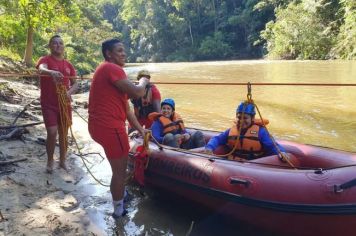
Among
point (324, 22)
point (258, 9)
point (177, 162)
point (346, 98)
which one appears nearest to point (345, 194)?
point (177, 162)

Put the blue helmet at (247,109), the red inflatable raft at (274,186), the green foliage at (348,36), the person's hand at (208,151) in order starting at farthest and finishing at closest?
1. the green foliage at (348,36)
2. the person's hand at (208,151)
3. the blue helmet at (247,109)
4. the red inflatable raft at (274,186)

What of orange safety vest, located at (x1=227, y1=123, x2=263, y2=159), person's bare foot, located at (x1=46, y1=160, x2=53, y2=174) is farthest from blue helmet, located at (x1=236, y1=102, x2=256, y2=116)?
person's bare foot, located at (x1=46, y1=160, x2=53, y2=174)

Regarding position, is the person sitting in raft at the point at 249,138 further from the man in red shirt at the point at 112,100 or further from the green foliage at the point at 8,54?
→ the green foliage at the point at 8,54

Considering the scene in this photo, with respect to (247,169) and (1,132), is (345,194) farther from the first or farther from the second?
(1,132)

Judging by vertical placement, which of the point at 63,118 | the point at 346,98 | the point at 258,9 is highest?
the point at 258,9

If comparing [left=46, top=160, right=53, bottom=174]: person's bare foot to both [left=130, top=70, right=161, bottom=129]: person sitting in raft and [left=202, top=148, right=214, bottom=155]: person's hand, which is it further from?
[left=202, top=148, right=214, bottom=155]: person's hand

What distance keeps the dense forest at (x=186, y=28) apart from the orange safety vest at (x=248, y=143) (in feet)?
26.8

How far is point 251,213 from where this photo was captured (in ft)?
11.5

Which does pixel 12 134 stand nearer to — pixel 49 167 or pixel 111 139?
pixel 49 167

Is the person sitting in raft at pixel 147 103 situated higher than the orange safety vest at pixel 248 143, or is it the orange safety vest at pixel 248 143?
the person sitting in raft at pixel 147 103

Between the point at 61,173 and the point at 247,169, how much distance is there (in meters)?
2.28

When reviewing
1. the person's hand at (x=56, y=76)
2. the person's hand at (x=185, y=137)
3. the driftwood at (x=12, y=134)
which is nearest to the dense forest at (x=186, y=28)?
the driftwood at (x=12, y=134)

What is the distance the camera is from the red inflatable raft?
3.13 meters

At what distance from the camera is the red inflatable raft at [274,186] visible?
3127mm
